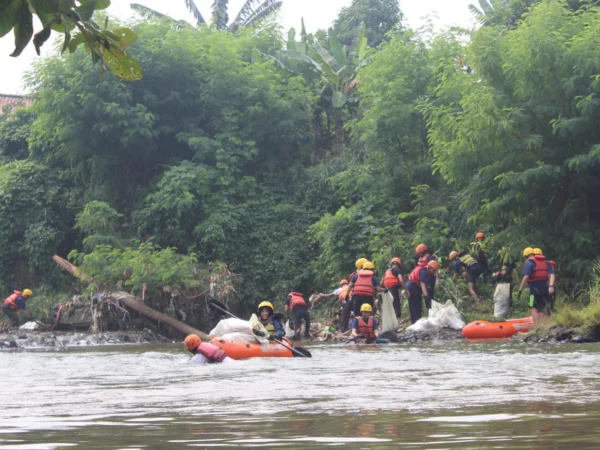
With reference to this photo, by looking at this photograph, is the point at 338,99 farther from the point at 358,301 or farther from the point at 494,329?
the point at 494,329

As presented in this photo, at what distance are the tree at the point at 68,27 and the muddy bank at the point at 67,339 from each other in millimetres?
17255

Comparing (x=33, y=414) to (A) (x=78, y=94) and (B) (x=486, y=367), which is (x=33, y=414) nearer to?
(B) (x=486, y=367)

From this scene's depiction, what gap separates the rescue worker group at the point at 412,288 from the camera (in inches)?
681

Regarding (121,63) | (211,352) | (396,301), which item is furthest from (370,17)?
(121,63)

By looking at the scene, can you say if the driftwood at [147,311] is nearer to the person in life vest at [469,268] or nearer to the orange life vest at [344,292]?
the orange life vest at [344,292]

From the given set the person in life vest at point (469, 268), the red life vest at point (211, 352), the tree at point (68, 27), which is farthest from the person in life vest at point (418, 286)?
the tree at point (68, 27)

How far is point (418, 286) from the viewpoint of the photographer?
20.2 m

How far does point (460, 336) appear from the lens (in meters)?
18.8

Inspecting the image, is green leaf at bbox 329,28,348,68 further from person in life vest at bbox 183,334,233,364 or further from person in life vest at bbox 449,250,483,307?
person in life vest at bbox 183,334,233,364

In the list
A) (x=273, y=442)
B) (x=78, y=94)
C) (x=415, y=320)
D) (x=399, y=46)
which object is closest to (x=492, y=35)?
(x=399, y=46)

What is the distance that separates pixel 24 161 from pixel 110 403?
23.9 m

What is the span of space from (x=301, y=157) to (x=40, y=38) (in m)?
26.8

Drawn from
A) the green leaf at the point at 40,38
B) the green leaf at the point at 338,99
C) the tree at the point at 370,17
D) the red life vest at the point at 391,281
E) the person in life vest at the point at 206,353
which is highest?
the tree at the point at 370,17

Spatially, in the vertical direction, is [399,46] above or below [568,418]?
above
